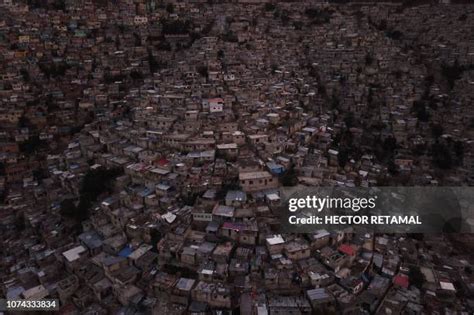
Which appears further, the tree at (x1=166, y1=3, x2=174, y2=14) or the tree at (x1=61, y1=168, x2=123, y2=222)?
the tree at (x1=166, y1=3, x2=174, y2=14)

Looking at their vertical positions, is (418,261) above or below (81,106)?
below

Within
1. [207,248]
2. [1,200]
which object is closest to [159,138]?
[207,248]

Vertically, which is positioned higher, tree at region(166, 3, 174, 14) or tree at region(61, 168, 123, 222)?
tree at region(166, 3, 174, 14)

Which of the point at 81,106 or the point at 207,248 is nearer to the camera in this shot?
the point at 207,248

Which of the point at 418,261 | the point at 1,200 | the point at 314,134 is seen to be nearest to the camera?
the point at 418,261

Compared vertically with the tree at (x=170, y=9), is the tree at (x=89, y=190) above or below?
below

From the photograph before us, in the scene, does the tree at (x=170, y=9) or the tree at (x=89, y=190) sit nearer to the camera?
the tree at (x=89, y=190)

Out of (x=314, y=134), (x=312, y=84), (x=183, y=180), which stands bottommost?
(x=183, y=180)

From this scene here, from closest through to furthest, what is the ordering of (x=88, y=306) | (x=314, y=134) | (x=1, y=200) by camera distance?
(x=88, y=306), (x=1, y=200), (x=314, y=134)

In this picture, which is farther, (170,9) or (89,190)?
(170,9)

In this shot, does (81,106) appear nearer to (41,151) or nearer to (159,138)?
(41,151)

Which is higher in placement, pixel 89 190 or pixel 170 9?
pixel 170 9
